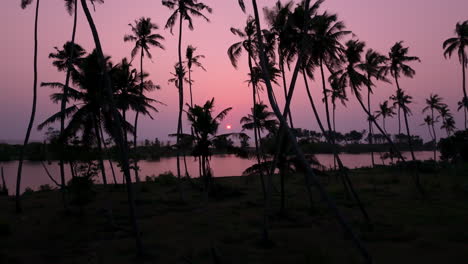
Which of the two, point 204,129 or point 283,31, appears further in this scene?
point 204,129

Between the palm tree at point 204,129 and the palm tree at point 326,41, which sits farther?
the palm tree at point 204,129

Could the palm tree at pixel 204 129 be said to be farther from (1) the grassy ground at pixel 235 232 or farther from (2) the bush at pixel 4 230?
(2) the bush at pixel 4 230

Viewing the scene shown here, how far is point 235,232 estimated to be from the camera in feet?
46.0

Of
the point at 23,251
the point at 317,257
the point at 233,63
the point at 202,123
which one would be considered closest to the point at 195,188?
the point at 202,123

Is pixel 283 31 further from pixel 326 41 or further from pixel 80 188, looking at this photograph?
pixel 80 188

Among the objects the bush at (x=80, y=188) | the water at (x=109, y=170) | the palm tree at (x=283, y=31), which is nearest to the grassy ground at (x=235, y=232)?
the bush at (x=80, y=188)

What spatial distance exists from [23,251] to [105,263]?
3.77 meters

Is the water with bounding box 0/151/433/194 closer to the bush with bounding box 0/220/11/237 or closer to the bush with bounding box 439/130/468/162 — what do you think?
the bush with bounding box 0/220/11/237

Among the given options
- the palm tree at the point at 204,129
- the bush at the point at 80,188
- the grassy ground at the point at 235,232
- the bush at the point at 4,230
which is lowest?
the grassy ground at the point at 235,232

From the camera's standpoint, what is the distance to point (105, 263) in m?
10.3

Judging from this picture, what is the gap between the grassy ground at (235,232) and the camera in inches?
422

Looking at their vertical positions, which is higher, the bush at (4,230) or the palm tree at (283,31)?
the palm tree at (283,31)

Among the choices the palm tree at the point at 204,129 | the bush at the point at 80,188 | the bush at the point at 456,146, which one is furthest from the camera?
the bush at the point at 456,146

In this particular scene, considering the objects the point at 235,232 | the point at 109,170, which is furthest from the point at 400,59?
the point at 109,170
